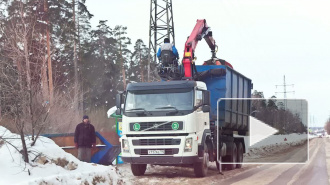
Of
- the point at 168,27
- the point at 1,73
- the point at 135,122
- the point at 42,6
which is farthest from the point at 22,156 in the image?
the point at 42,6

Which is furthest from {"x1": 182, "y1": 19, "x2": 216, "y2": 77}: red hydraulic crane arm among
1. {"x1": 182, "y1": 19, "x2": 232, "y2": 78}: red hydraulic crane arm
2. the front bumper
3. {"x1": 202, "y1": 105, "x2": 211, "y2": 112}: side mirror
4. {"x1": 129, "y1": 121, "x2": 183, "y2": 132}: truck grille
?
the front bumper

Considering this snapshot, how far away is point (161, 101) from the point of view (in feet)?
39.7

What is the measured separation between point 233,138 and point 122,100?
478 cm

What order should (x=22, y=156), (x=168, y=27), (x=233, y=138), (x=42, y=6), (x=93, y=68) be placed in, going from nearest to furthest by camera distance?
(x=22, y=156) < (x=233, y=138) < (x=168, y=27) < (x=42, y=6) < (x=93, y=68)

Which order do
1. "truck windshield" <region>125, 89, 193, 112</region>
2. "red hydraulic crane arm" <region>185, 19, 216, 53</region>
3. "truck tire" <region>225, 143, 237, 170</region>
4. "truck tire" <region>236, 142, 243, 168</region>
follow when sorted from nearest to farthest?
"truck windshield" <region>125, 89, 193, 112</region>
"red hydraulic crane arm" <region>185, 19, 216, 53</region>
"truck tire" <region>225, 143, 237, 170</region>
"truck tire" <region>236, 142, 243, 168</region>

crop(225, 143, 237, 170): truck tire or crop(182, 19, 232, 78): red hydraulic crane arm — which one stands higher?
crop(182, 19, 232, 78): red hydraulic crane arm

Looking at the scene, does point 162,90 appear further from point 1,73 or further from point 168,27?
point 168,27

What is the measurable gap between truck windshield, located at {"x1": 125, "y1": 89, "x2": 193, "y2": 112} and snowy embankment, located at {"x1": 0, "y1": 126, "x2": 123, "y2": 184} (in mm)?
2115

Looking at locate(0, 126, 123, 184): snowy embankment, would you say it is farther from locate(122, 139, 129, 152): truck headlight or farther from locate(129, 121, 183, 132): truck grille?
locate(129, 121, 183, 132): truck grille

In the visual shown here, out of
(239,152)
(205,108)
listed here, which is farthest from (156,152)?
(239,152)

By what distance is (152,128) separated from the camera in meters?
11.9

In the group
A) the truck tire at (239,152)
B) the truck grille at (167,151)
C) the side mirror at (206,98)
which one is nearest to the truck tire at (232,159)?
the truck tire at (239,152)

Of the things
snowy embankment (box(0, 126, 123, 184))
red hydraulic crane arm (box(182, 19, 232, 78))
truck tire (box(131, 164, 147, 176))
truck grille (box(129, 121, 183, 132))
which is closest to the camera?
snowy embankment (box(0, 126, 123, 184))

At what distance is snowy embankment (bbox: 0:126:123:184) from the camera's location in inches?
341
